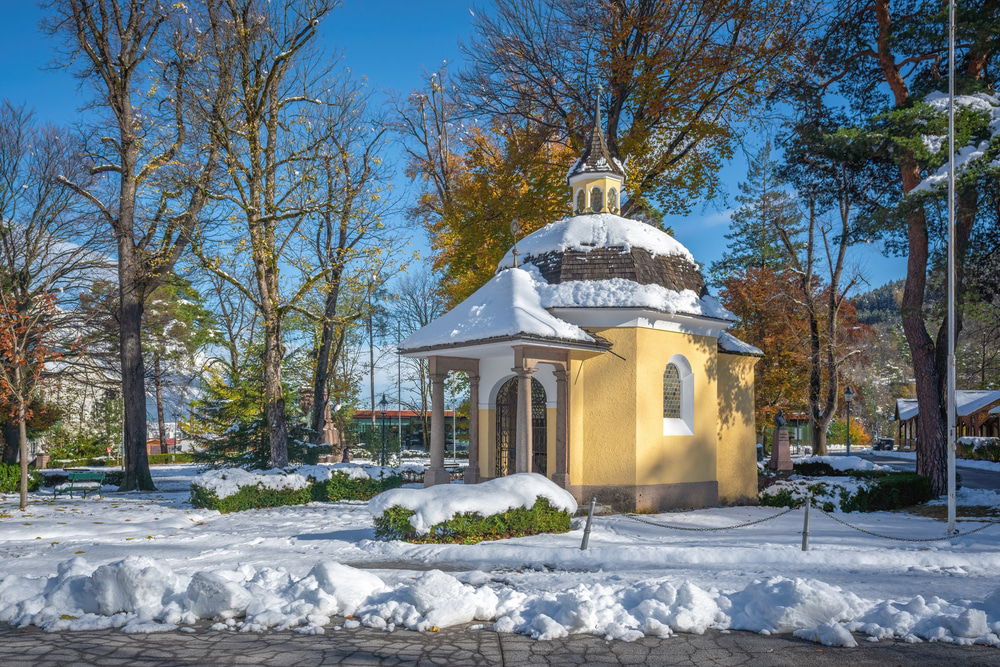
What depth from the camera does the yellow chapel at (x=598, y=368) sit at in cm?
1647

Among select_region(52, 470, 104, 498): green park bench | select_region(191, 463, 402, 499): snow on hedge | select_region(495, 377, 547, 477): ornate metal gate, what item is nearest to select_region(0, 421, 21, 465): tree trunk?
select_region(52, 470, 104, 498): green park bench

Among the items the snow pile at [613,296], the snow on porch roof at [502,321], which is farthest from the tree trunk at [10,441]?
the snow pile at [613,296]

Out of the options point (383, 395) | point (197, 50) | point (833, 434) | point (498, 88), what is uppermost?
point (498, 88)

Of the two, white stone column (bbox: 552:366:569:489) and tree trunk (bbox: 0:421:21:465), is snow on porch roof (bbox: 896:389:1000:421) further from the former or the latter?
tree trunk (bbox: 0:421:21:465)

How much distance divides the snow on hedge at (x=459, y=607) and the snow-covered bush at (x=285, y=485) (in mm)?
9232

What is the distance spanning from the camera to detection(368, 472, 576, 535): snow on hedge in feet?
39.9

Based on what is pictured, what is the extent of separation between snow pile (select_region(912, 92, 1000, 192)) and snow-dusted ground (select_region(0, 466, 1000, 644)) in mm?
7179

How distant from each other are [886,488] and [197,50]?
67.6 feet

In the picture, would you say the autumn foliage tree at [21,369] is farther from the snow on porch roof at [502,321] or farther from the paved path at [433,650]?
the paved path at [433,650]

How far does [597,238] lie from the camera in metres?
18.5

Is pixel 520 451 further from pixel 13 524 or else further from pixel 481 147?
pixel 481 147

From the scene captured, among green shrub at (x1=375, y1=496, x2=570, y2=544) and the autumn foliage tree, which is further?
the autumn foliage tree

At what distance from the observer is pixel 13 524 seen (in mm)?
14828

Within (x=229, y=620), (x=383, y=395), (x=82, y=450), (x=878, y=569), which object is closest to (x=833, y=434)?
(x=383, y=395)
